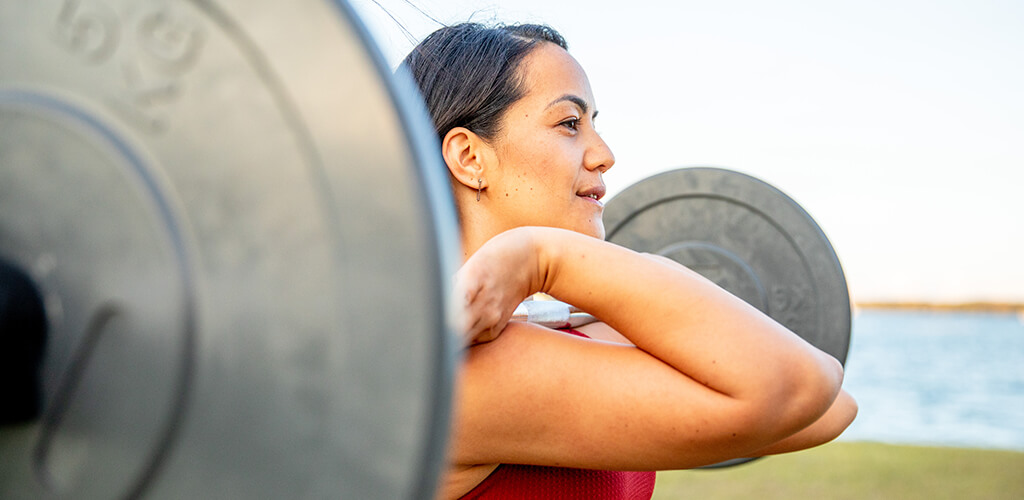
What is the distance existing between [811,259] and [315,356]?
6.11ft

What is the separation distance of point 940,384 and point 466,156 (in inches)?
1197

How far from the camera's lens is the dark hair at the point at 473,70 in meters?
1.36

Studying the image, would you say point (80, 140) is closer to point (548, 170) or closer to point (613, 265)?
point (613, 265)

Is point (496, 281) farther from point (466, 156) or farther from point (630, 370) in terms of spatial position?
point (466, 156)

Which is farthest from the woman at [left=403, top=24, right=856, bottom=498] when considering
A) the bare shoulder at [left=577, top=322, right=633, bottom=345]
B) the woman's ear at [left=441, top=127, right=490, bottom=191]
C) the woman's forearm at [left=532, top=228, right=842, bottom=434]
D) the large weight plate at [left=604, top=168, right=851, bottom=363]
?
the large weight plate at [left=604, top=168, right=851, bottom=363]

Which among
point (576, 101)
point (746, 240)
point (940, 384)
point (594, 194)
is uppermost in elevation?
point (576, 101)

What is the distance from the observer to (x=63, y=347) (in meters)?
0.45

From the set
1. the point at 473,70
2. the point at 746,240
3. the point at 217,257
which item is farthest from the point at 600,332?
the point at 217,257

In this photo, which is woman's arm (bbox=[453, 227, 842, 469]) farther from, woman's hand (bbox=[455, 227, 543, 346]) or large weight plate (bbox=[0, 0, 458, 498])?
large weight plate (bbox=[0, 0, 458, 498])

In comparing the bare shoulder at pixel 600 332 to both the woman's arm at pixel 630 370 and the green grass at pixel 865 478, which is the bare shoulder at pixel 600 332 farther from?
the green grass at pixel 865 478

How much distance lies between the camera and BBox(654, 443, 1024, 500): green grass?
486 centimetres

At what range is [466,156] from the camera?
1379mm

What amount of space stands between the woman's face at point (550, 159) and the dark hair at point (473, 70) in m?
0.03

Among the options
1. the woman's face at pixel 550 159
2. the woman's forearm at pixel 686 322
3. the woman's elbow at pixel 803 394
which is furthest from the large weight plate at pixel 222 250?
the woman's face at pixel 550 159
